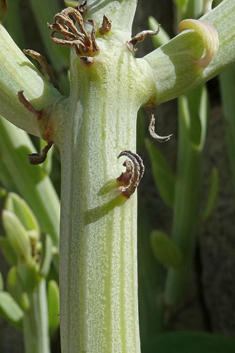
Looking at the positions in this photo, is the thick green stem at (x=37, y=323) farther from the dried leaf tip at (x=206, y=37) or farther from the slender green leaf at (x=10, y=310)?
the dried leaf tip at (x=206, y=37)

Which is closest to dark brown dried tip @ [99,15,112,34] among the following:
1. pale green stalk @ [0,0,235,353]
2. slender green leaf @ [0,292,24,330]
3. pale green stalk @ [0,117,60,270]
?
pale green stalk @ [0,0,235,353]

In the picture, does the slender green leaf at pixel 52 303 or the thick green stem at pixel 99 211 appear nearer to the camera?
the thick green stem at pixel 99 211

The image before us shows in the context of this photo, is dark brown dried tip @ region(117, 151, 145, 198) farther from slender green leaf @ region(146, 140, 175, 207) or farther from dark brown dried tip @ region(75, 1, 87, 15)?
slender green leaf @ region(146, 140, 175, 207)

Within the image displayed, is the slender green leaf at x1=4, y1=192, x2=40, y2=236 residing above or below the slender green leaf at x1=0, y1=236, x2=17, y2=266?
above

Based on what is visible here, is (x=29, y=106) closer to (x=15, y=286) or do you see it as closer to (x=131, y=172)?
(x=131, y=172)

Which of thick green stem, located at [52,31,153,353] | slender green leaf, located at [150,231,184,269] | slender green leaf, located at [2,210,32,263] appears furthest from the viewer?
slender green leaf, located at [150,231,184,269]

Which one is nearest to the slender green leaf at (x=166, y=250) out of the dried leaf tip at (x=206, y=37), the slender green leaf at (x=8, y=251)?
the slender green leaf at (x=8, y=251)

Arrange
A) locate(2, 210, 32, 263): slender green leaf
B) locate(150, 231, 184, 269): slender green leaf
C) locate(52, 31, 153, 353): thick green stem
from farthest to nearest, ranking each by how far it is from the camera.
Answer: locate(150, 231, 184, 269): slender green leaf, locate(2, 210, 32, 263): slender green leaf, locate(52, 31, 153, 353): thick green stem

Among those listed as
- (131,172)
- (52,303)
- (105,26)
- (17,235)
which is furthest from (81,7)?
(52,303)
